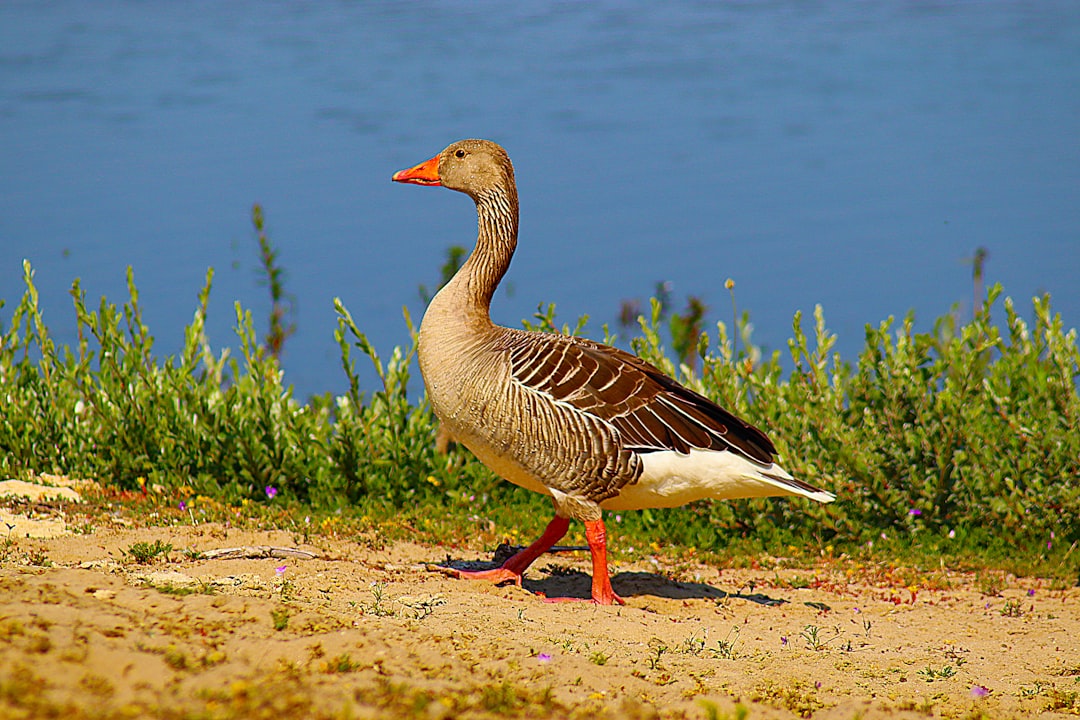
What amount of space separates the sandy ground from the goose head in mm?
2252

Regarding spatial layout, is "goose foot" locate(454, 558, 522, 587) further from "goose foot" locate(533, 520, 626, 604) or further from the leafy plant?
the leafy plant

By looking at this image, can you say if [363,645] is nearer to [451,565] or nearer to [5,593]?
[5,593]

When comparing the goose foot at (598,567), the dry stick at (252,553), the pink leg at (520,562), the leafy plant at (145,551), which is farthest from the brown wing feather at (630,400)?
the leafy plant at (145,551)

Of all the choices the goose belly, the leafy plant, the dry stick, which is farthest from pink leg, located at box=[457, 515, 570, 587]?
the leafy plant

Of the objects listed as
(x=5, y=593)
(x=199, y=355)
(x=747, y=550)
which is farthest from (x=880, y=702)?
Answer: (x=199, y=355)

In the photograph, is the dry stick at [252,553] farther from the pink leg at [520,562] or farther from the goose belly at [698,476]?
the goose belly at [698,476]

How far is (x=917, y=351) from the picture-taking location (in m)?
7.56

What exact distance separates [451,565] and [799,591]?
83.6 inches

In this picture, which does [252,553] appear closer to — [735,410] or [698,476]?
[698,476]

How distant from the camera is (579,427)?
575cm

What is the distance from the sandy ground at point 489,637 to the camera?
134 inches

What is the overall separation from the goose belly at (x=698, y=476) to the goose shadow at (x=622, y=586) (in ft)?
2.29

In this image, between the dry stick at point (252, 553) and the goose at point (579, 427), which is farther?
the dry stick at point (252, 553)

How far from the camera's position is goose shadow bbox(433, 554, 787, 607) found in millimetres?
6293
